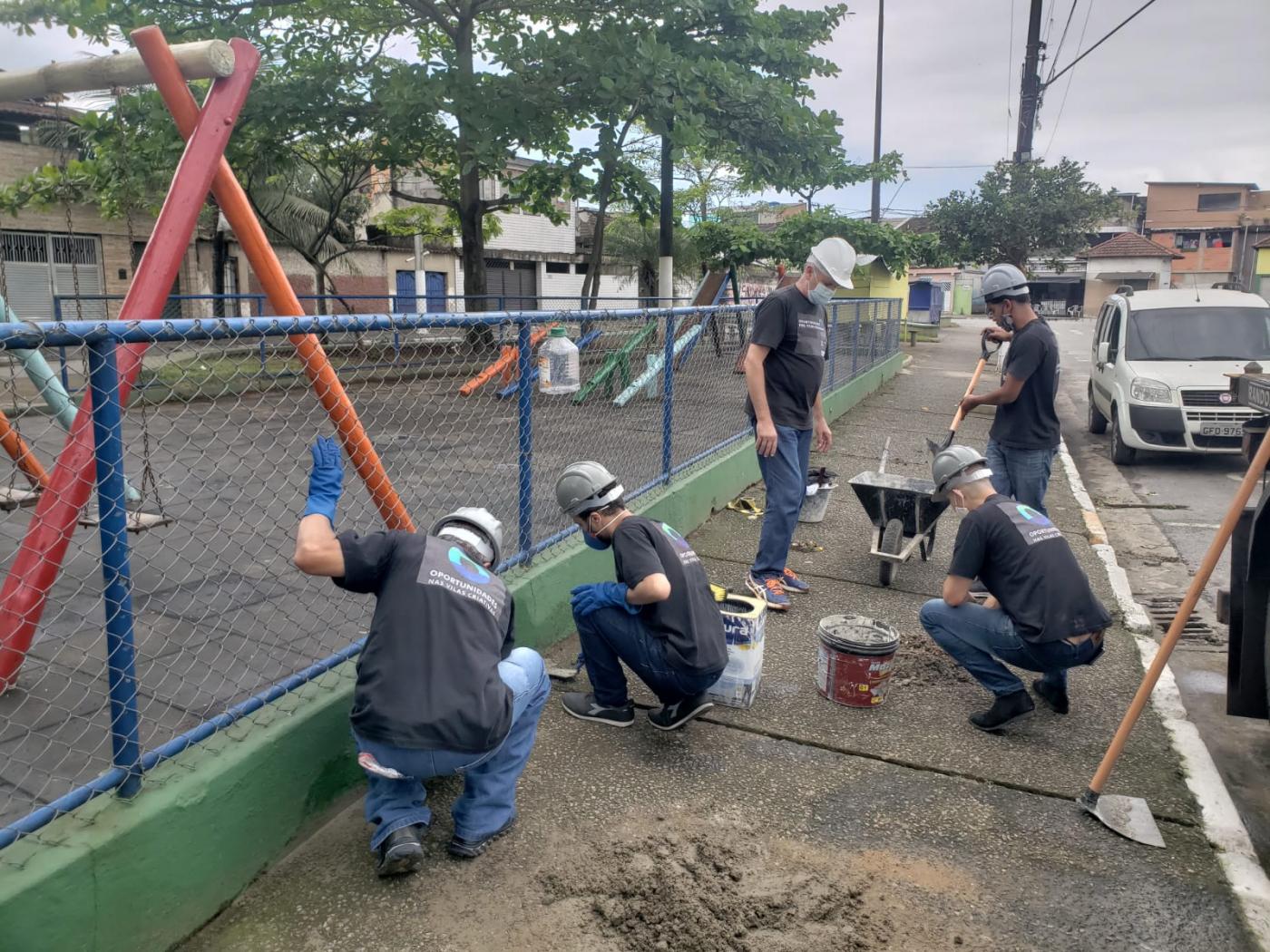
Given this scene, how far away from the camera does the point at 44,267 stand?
66.5 feet

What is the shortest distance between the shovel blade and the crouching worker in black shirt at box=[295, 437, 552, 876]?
209cm

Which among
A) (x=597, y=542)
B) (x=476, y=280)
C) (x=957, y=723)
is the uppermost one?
(x=476, y=280)

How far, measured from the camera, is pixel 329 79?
1195cm

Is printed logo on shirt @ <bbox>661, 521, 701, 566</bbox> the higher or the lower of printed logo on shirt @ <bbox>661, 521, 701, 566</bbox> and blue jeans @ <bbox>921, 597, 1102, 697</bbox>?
the higher

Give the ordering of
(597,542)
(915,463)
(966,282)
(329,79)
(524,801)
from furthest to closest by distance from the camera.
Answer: (966,282) → (329,79) → (915,463) → (597,542) → (524,801)

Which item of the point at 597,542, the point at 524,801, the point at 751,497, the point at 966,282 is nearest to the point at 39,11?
the point at 751,497

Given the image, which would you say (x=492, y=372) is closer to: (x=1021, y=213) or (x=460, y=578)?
(x=460, y=578)

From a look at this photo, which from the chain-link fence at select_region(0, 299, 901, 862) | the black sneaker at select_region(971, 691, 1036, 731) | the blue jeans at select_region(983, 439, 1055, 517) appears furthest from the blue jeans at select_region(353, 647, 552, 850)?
the blue jeans at select_region(983, 439, 1055, 517)

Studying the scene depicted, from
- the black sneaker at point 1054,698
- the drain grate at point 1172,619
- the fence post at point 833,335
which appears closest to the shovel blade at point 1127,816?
the black sneaker at point 1054,698

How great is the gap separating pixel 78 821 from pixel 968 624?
10.7 ft

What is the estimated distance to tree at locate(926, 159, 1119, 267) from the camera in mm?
23422

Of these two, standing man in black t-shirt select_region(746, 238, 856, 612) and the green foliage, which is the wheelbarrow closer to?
standing man in black t-shirt select_region(746, 238, 856, 612)

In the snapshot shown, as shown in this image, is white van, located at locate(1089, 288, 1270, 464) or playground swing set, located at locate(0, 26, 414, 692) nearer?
playground swing set, located at locate(0, 26, 414, 692)

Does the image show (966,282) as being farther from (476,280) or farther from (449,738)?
(449,738)
